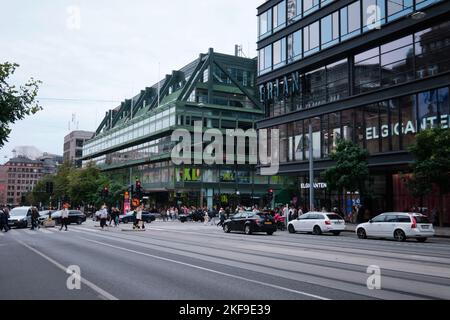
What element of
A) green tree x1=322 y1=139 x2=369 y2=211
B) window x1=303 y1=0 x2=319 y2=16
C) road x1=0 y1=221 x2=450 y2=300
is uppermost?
window x1=303 y1=0 x2=319 y2=16

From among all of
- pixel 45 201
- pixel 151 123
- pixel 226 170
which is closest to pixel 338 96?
pixel 226 170

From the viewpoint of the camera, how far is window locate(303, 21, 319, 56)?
4144cm

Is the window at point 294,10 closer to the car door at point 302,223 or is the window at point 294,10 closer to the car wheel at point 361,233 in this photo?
the car door at point 302,223

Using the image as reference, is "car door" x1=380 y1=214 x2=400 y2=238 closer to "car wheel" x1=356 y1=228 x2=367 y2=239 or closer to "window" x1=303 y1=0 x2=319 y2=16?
"car wheel" x1=356 y1=228 x2=367 y2=239

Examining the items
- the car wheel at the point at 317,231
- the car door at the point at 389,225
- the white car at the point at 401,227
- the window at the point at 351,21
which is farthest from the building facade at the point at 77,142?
the car door at the point at 389,225

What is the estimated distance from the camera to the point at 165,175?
2995 inches

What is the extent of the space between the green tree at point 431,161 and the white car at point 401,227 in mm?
4149

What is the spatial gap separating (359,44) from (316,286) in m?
30.5

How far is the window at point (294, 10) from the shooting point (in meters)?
43.7

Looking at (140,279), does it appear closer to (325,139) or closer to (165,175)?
(325,139)

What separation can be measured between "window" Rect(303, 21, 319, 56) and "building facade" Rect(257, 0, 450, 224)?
0.09 metres

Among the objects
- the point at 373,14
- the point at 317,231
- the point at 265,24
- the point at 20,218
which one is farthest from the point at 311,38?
the point at 20,218

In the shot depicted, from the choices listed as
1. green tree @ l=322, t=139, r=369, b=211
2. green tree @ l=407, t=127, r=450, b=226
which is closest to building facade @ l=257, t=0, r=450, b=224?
green tree @ l=322, t=139, r=369, b=211

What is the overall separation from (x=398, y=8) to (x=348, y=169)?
39.6 ft
